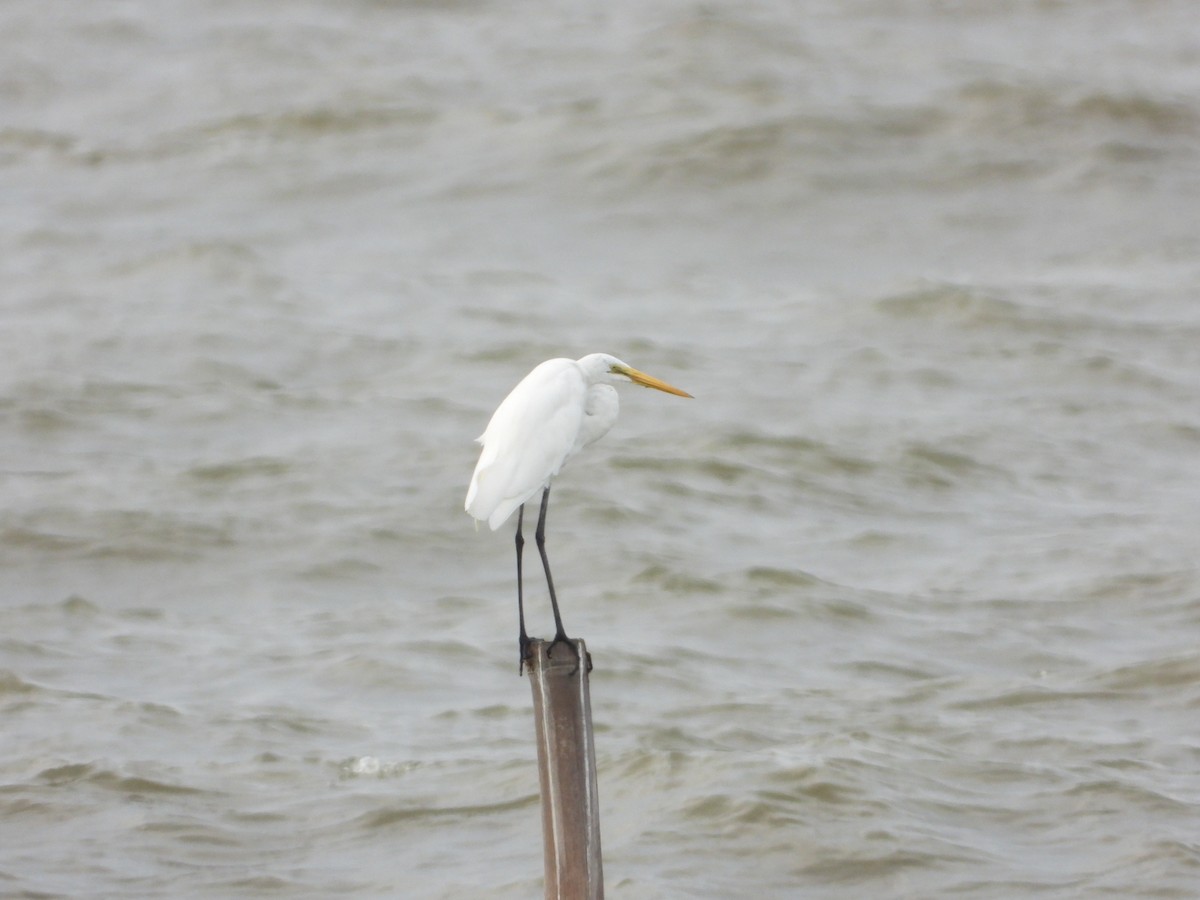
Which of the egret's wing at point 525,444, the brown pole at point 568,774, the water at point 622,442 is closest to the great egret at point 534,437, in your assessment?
the egret's wing at point 525,444

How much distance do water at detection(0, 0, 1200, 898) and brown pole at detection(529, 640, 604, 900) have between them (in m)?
1.60

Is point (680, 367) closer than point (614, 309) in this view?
Yes

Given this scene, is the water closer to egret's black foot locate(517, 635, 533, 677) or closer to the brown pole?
egret's black foot locate(517, 635, 533, 677)

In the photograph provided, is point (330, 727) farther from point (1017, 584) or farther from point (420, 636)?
point (1017, 584)

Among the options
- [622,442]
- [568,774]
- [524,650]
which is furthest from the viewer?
[622,442]

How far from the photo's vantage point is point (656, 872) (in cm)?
467

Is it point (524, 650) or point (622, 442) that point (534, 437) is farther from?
point (622, 442)

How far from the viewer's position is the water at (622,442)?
5.04 metres

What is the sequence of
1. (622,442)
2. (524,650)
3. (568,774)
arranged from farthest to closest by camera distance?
1. (622,442)
2. (524,650)
3. (568,774)

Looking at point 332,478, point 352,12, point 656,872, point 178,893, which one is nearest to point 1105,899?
point 656,872

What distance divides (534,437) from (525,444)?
26 mm

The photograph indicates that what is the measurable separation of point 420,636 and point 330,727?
894 mm

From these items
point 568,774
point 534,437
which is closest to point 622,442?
point 534,437

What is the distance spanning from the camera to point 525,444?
3.55 meters
